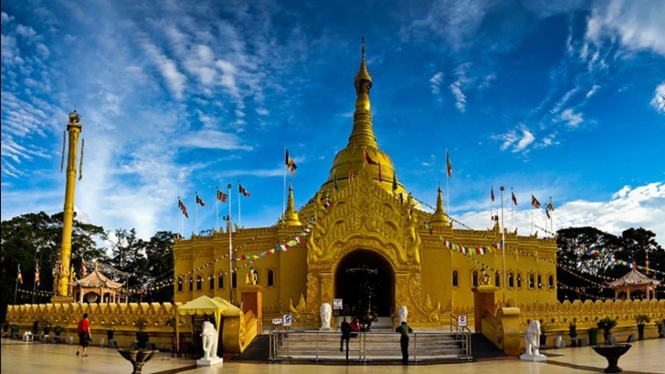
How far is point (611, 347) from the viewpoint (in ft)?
59.8

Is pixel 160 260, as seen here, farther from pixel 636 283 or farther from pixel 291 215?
pixel 636 283

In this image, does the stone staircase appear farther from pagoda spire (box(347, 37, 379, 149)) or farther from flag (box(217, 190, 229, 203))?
pagoda spire (box(347, 37, 379, 149))

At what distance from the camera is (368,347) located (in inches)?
971

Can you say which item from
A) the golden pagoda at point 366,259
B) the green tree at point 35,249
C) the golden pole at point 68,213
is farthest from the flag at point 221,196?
the green tree at point 35,249

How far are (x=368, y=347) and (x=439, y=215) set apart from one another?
793 inches

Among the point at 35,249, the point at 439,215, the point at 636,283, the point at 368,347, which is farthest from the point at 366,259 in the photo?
the point at 35,249

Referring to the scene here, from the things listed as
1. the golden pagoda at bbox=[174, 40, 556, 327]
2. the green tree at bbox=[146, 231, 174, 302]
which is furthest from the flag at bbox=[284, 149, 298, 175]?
the green tree at bbox=[146, 231, 174, 302]

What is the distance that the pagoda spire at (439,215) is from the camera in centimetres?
4312

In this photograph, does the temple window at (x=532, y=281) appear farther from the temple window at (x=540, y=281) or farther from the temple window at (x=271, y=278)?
the temple window at (x=271, y=278)

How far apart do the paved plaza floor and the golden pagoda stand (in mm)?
6525

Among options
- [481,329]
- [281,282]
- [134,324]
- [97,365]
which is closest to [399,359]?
[481,329]

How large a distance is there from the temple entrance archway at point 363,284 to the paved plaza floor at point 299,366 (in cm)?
1369

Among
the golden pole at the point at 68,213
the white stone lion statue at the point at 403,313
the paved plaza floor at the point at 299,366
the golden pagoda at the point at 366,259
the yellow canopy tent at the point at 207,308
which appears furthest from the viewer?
the golden pole at the point at 68,213

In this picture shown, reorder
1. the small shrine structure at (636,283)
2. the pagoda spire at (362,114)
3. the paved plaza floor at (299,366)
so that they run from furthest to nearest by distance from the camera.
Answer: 1. the pagoda spire at (362,114)
2. the small shrine structure at (636,283)
3. the paved plaza floor at (299,366)
